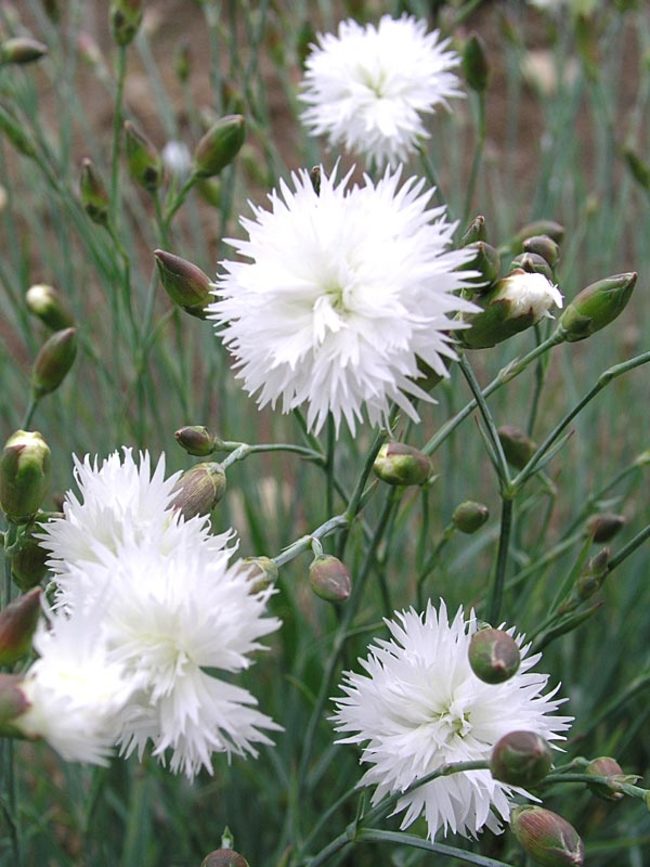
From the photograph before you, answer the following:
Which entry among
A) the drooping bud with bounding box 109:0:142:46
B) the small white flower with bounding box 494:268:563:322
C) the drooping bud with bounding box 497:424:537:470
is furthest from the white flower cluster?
the drooping bud with bounding box 109:0:142:46

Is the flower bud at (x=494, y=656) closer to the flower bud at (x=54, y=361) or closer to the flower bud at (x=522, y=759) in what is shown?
the flower bud at (x=522, y=759)

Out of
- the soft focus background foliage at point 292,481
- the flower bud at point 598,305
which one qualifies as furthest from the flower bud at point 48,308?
the flower bud at point 598,305

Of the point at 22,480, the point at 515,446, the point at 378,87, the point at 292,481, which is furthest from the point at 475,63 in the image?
the point at 292,481

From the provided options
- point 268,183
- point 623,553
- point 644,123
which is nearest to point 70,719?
point 623,553

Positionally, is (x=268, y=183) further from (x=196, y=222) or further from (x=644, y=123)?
(x=644, y=123)

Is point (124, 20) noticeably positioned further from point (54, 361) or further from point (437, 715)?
point (437, 715)
